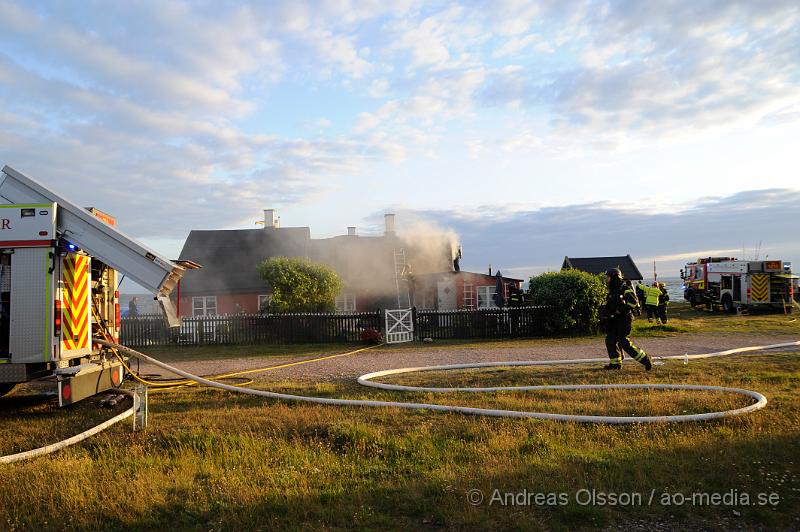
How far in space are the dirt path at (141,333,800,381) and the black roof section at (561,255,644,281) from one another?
22.7m

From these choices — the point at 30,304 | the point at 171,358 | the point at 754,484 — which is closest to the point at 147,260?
the point at 30,304

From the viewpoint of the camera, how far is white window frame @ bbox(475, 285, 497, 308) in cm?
2877

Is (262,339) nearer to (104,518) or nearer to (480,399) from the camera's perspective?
(480,399)

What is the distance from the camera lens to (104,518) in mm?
3984

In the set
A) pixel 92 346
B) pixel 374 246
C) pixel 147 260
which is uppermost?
pixel 374 246

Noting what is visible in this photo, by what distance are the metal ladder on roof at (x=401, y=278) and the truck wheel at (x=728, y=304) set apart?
1666cm

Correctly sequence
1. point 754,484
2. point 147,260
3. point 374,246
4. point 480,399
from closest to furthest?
point 754,484, point 147,260, point 480,399, point 374,246

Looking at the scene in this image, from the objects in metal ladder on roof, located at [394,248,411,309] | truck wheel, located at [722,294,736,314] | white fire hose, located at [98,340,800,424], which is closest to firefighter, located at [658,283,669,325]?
truck wheel, located at [722,294,736,314]

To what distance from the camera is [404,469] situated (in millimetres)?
4766

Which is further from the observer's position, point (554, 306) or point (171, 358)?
point (554, 306)

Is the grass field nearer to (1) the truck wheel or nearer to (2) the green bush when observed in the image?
(2) the green bush

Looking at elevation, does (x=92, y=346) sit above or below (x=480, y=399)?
above

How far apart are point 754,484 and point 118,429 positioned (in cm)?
640

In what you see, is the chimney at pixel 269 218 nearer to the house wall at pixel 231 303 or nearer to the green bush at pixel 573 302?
the house wall at pixel 231 303
